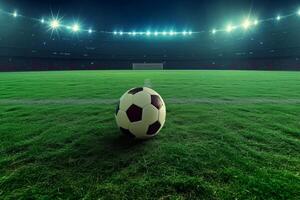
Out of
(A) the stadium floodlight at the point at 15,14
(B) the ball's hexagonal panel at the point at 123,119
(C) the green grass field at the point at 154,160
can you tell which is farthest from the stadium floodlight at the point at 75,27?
(B) the ball's hexagonal panel at the point at 123,119

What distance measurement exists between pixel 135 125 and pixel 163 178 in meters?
0.89

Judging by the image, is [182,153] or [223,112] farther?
[223,112]

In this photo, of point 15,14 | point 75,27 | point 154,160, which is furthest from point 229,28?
point 154,160

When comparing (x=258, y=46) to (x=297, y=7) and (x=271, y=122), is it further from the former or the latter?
(x=271, y=122)

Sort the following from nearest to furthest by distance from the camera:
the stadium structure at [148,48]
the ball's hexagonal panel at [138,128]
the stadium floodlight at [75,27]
→ 1. the ball's hexagonal panel at [138,128]
2. the stadium structure at [148,48]
3. the stadium floodlight at [75,27]

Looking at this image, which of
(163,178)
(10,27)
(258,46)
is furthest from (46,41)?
(163,178)

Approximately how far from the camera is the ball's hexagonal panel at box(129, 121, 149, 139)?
2.45m

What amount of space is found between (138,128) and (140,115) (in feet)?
0.54

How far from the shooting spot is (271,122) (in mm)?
3195

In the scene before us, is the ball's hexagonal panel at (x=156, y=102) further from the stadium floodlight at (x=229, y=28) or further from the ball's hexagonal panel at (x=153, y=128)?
the stadium floodlight at (x=229, y=28)

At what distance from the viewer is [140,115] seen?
8.14ft

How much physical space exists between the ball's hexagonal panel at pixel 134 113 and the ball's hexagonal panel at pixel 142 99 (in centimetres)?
5

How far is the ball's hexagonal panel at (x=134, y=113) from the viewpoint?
247 cm

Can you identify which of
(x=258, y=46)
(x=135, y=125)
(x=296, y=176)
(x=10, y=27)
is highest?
(x=10, y=27)
